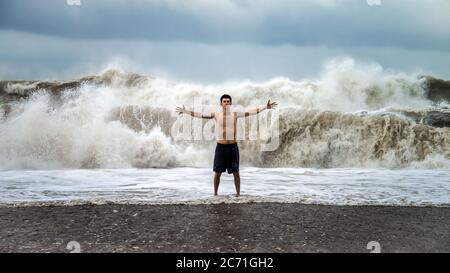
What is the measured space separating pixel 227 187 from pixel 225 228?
2576 mm

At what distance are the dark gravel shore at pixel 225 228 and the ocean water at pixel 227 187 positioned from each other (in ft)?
1.46

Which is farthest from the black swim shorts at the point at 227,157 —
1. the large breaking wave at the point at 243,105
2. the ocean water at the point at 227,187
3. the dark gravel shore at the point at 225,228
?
the large breaking wave at the point at 243,105

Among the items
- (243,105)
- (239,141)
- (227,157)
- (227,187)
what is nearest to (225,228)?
(227,157)

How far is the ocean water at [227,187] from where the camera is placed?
586 centimetres

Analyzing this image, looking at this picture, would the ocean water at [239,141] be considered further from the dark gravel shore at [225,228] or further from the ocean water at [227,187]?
the dark gravel shore at [225,228]

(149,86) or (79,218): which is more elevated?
(149,86)

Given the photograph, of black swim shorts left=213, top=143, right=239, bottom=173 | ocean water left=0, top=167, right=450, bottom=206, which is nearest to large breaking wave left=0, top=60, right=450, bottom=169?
ocean water left=0, top=167, right=450, bottom=206

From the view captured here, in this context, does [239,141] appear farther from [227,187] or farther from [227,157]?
[227,157]

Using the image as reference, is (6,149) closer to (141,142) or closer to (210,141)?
(141,142)

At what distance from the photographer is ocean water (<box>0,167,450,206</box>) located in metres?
5.86

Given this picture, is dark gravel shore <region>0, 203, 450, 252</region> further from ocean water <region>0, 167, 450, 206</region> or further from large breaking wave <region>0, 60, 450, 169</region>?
large breaking wave <region>0, 60, 450, 169</region>

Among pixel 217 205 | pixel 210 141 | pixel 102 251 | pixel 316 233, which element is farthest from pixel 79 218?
Answer: pixel 210 141

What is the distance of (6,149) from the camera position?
446 inches

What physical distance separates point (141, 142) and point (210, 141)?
1839mm
